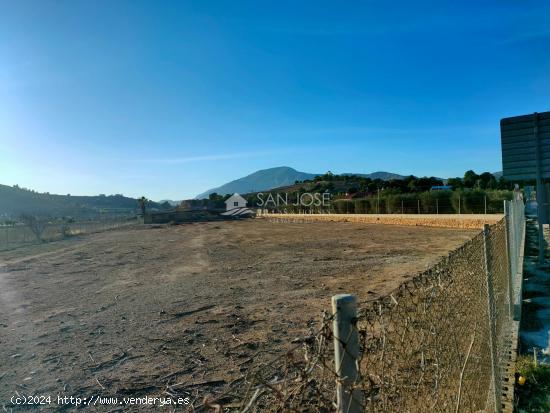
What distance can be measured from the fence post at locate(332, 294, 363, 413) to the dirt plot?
133 inches

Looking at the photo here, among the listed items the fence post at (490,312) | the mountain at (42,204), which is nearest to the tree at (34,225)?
the mountain at (42,204)

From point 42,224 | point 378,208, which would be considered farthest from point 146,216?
point 378,208

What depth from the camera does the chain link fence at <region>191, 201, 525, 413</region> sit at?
4.29 feet

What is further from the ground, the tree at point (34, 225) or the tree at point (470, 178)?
the tree at point (470, 178)

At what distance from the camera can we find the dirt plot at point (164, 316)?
4.81 meters

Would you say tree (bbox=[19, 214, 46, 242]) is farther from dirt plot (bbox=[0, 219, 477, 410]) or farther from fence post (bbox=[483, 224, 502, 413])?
fence post (bbox=[483, 224, 502, 413])

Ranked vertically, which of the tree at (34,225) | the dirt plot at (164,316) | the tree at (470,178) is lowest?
the dirt plot at (164,316)

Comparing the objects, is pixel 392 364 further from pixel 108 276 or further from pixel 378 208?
pixel 378 208

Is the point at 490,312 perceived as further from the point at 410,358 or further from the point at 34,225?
the point at 34,225

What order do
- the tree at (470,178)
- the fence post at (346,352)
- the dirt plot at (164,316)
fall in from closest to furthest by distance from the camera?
the fence post at (346,352) < the dirt plot at (164,316) < the tree at (470,178)

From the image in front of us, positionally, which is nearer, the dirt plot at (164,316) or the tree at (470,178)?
the dirt plot at (164,316)

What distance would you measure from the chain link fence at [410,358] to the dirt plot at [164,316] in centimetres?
126

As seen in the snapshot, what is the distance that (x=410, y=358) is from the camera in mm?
2133

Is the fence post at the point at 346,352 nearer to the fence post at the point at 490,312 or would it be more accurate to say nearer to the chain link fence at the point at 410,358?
the chain link fence at the point at 410,358
